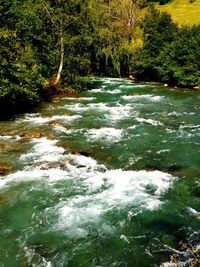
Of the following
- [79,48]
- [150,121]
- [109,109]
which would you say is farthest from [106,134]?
[79,48]

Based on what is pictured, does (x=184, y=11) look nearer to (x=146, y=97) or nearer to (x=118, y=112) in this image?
(x=146, y=97)

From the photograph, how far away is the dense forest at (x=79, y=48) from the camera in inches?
1193

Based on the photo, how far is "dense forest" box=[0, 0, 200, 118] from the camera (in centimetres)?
3031

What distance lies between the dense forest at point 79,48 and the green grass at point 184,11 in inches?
455

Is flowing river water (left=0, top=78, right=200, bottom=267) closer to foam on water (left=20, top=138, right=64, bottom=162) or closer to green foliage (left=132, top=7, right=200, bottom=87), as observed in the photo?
foam on water (left=20, top=138, right=64, bottom=162)

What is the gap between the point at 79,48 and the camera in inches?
1634

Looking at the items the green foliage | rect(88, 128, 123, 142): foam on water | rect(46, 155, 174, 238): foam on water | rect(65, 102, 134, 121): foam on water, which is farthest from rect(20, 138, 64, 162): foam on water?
the green foliage

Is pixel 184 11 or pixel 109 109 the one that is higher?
pixel 184 11

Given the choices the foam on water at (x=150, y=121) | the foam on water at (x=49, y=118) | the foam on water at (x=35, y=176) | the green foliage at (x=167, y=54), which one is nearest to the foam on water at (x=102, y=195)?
the foam on water at (x=35, y=176)

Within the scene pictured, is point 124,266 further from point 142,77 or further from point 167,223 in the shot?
point 142,77

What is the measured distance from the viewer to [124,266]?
11.3m

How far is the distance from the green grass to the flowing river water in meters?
43.7

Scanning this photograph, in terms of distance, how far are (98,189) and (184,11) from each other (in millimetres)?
68466

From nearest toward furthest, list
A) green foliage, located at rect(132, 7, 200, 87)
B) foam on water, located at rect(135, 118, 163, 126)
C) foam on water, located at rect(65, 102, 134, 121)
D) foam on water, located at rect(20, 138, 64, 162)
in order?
foam on water, located at rect(20, 138, 64, 162), foam on water, located at rect(135, 118, 163, 126), foam on water, located at rect(65, 102, 134, 121), green foliage, located at rect(132, 7, 200, 87)
